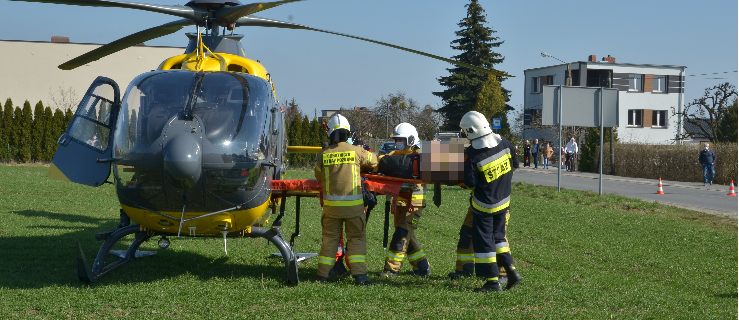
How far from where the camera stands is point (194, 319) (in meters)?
Answer: 5.38

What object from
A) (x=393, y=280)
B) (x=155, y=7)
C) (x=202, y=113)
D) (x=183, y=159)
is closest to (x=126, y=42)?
(x=155, y=7)

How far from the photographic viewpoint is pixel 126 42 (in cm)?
841

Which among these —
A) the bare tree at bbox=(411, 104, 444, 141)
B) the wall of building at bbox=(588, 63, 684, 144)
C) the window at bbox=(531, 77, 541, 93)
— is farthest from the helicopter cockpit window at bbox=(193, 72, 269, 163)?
the window at bbox=(531, 77, 541, 93)

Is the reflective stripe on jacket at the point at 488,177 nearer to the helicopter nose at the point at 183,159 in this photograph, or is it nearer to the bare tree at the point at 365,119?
the helicopter nose at the point at 183,159

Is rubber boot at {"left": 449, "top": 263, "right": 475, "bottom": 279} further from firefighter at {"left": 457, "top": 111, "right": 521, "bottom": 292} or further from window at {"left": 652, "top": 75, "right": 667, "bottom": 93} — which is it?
window at {"left": 652, "top": 75, "right": 667, "bottom": 93}

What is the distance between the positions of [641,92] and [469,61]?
15.4 metres

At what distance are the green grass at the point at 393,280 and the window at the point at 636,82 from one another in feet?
138

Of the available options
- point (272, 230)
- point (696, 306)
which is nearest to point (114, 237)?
point (272, 230)

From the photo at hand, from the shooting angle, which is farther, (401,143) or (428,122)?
(428,122)

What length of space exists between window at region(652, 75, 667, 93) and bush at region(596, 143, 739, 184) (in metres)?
24.4

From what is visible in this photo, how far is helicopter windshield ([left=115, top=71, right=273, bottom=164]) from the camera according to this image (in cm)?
599

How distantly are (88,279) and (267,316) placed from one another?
7.84 feet

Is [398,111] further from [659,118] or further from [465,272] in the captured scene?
[465,272]

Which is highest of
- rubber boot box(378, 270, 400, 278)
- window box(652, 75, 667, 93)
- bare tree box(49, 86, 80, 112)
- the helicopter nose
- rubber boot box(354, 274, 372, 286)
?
window box(652, 75, 667, 93)
